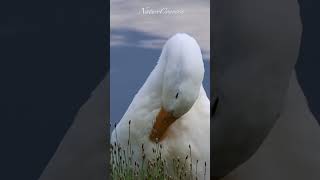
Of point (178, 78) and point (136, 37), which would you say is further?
point (136, 37)

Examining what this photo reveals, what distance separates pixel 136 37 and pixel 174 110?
43cm

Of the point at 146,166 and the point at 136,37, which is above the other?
the point at 136,37

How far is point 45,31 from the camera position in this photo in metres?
5.11

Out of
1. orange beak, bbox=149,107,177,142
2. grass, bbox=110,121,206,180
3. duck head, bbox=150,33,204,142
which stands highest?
duck head, bbox=150,33,204,142

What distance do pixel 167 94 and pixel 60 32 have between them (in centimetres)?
69

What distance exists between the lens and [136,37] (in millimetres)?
4961

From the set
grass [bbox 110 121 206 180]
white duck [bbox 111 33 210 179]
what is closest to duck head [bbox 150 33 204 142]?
white duck [bbox 111 33 210 179]

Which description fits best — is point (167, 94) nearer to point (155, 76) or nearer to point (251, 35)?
point (155, 76)

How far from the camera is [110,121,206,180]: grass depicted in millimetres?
4887

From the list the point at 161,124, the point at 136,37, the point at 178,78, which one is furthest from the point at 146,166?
the point at 136,37

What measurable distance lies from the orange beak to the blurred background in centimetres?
18

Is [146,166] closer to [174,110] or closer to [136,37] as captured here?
[174,110]

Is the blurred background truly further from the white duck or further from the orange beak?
the orange beak

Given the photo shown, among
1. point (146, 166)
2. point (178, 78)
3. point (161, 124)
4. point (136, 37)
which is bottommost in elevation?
point (146, 166)
